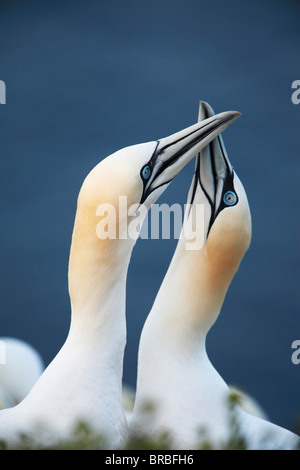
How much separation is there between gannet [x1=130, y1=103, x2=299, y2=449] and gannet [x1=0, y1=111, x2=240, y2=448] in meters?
0.29

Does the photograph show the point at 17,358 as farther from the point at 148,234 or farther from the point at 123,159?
the point at 123,159

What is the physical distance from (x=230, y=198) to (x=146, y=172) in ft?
1.63

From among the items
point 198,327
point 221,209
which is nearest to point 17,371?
point 198,327

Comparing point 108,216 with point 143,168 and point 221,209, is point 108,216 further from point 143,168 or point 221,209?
point 221,209

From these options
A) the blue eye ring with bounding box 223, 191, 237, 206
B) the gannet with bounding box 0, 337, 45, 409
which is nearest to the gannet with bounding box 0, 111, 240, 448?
the blue eye ring with bounding box 223, 191, 237, 206

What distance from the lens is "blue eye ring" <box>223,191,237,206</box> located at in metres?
3.49

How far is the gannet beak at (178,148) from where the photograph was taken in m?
3.28

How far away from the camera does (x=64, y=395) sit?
112 inches

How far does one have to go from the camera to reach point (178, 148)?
3381 millimetres

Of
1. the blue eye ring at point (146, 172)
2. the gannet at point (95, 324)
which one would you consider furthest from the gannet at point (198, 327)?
the blue eye ring at point (146, 172)

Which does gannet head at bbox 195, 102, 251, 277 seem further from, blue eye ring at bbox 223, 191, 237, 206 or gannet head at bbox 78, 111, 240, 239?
gannet head at bbox 78, 111, 240, 239

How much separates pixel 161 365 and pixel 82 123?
5.45ft
